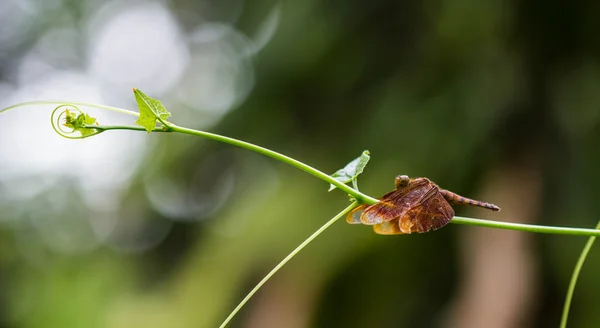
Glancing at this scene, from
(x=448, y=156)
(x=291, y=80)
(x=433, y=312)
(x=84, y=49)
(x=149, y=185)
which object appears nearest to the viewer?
(x=448, y=156)

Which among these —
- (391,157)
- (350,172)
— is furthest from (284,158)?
(391,157)

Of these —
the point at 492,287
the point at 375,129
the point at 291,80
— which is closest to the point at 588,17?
the point at 375,129

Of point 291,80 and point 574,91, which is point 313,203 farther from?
point 574,91

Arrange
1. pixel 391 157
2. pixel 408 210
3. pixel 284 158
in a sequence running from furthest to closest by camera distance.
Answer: pixel 391 157
pixel 408 210
pixel 284 158

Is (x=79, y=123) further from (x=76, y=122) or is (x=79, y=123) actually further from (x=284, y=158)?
(x=284, y=158)

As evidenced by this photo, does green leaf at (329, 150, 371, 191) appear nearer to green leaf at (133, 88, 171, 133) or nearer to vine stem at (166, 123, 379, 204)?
vine stem at (166, 123, 379, 204)
